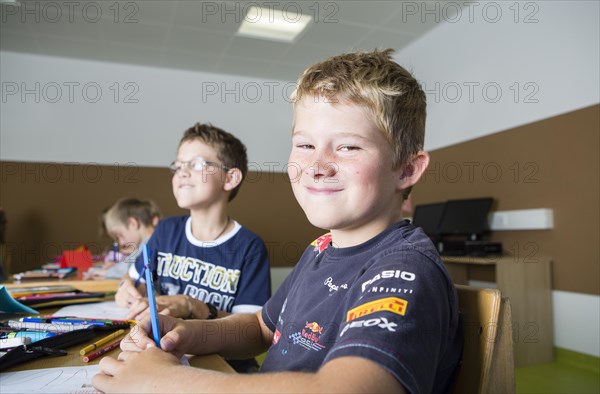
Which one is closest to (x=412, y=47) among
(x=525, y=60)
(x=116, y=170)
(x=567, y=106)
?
(x=525, y=60)

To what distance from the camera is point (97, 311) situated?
4.00ft

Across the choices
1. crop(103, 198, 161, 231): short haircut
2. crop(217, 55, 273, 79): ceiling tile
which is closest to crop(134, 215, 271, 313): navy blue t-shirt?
crop(103, 198, 161, 231): short haircut

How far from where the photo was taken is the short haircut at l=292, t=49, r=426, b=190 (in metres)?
0.78

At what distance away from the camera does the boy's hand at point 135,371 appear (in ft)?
1.86

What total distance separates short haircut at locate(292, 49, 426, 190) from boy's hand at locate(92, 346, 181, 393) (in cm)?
50

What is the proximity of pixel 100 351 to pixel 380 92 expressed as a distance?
706 mm

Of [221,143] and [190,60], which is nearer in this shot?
[221,143]

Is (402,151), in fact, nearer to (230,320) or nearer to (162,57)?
(230,320)

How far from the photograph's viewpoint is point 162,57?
490 cm

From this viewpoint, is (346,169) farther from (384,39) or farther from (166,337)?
(384,39)

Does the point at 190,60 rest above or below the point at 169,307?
above

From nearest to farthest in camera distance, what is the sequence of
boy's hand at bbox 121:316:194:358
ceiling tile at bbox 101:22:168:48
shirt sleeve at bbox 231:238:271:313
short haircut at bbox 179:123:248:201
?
1. boy's hand at bbox 121:316:194:358
2. shirt sleeve at bbox 231:238:271:313
3. short haircut at bbox 179:123:248:201
4. ceiling tile at bbox 101:22:168:48
